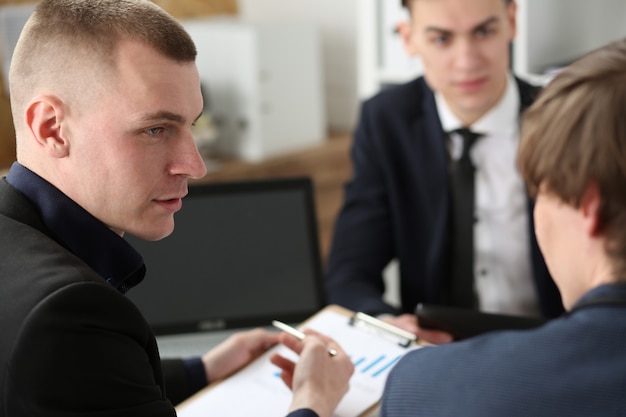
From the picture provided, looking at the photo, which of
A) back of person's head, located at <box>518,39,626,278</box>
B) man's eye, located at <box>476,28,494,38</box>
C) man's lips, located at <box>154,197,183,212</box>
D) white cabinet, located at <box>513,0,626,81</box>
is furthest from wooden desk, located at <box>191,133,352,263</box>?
back of person's head, located at <box>518,39,626,278</box>

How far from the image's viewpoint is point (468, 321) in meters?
1.35

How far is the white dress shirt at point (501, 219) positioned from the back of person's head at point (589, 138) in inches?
37.9

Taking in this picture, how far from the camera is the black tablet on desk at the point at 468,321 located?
4.41 feet

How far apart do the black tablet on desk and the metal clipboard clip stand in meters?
0.07

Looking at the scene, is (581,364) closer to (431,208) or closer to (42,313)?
(42,313)

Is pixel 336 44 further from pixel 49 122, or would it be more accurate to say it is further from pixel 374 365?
pixel 49 122

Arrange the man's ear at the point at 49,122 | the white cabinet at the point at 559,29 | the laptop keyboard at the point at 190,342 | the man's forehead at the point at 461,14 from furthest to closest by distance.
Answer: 1. the white cabinet at the point at 559,29
2. the man's forehead at the point at 461,14
3. the laptop keyboard at the point at 190,342
4. the man's ear at the point at 49,122

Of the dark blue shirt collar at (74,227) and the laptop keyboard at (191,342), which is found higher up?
the dark blue shirt collar at (74,227)

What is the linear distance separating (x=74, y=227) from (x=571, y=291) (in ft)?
1.93

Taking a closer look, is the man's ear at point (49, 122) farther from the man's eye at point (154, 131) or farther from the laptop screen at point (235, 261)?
the laptop screen at point (235, 261)

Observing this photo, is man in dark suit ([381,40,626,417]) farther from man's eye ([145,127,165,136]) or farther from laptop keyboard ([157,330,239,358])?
laptop keyboard ([157,330,239,358])

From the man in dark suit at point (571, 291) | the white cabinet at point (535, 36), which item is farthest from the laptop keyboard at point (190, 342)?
the white cabinet at point (535, 36)

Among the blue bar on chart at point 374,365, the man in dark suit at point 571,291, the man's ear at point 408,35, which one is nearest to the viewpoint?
the man in dark suit at point 571,291

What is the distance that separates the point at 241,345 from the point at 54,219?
0.46 meters
